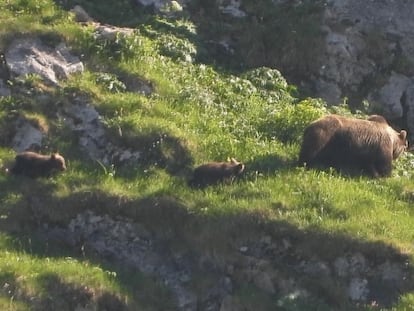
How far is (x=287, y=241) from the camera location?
15070 mm

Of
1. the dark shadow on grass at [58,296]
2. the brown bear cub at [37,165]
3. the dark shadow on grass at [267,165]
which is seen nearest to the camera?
the dark shadow on grass at [58,296]

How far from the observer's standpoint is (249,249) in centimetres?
1506

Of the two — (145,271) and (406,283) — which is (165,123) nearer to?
(145,271)

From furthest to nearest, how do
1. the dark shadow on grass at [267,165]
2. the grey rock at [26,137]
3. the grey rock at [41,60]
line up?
1. the grey rock at [41,60]
2. the grey rock at [26,137]
3. the dark shadow on grass at [267,165]

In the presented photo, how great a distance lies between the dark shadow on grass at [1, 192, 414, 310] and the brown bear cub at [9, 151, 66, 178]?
1.94 ft

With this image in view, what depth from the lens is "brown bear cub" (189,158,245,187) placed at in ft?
53.0

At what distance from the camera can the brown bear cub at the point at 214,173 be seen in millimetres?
16156

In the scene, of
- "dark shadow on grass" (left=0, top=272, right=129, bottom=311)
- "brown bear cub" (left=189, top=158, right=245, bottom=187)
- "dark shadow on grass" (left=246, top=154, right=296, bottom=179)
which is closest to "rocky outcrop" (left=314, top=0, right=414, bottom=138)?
"dark shadow on grass" (left=246, top=154, right=296, bottom=179)

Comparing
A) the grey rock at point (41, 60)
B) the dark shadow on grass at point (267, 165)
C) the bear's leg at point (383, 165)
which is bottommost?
the bear's leg at point (383, 165)

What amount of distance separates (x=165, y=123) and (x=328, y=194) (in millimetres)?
3301

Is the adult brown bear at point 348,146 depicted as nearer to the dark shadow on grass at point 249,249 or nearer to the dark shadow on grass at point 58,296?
the dark shadow on grass at point 249,249

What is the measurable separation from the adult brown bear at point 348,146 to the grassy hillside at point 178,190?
359 millimetres

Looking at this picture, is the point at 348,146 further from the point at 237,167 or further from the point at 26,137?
the point at 26,137

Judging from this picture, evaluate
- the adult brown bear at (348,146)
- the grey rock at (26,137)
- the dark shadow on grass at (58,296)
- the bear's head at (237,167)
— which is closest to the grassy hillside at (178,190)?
the dark shadow on grass at (58,296)
